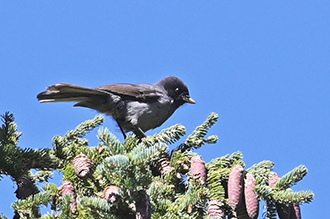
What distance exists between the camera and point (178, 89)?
268 inches

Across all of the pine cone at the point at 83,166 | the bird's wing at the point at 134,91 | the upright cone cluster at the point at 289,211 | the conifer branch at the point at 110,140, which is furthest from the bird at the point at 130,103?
the conifer branch at the point at 110,140

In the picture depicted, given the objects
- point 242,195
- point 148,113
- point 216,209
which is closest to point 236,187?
point 242,195

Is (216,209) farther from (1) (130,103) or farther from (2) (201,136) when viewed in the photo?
(1) (130,103)

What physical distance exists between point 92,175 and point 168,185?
0.47 metres

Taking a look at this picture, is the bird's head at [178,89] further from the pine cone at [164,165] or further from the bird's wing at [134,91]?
the pine cone at [164,165]

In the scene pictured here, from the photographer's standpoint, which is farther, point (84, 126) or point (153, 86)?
point (153, 86)

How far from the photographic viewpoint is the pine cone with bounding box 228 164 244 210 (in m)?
2.74

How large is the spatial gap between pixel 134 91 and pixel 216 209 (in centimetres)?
356

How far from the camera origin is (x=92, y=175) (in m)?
2.73

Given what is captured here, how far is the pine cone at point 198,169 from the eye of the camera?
2.86 meters

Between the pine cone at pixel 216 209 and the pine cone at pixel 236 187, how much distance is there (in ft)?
0.20

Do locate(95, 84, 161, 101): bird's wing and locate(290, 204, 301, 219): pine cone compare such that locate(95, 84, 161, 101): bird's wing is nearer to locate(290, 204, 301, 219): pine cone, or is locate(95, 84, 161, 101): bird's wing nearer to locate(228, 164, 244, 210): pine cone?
locate(228, 164, 244, 210): pine cone

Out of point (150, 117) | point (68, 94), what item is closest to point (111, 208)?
point (68, 94)

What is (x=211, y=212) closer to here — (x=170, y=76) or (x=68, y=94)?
(x=68, y=94)
